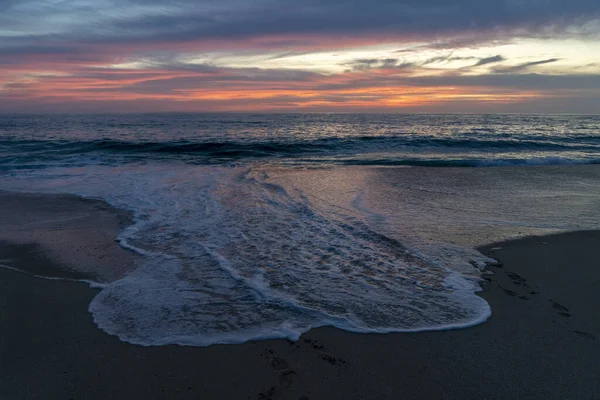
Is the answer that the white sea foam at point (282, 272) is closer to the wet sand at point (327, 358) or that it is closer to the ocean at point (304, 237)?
the ocean at point (304, 237)

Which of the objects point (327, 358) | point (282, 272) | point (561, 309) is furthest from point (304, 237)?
point (561, 309)

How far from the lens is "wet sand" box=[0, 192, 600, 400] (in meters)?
2.95

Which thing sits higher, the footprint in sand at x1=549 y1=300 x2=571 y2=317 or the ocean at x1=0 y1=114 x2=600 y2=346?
the ocean at x1=0 y1=114 x2=600 y2=346

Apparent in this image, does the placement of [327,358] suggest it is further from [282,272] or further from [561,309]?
[561,309]

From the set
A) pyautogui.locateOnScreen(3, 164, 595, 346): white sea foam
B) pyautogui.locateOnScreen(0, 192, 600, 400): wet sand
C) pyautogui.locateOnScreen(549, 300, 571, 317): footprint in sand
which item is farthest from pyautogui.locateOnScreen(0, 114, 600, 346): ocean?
pyautogui.locateOnScreen(549, 300, 571, 317): footprint in sand

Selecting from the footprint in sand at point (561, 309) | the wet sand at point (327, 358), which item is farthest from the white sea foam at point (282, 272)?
the footprint in sand at point (561, 309)

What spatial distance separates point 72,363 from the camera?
3279mm

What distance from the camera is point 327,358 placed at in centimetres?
333

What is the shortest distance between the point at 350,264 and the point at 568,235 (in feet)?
12.8

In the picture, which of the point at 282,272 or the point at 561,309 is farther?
the point at 282,272

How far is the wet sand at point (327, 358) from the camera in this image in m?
2.95

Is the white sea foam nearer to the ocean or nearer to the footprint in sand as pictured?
the ocean

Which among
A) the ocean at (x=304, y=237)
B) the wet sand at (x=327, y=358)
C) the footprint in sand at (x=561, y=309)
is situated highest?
the ocean at (x=304, y=237)

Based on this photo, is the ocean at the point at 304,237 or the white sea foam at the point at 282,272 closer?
the white sea foam at the point at 282,272
